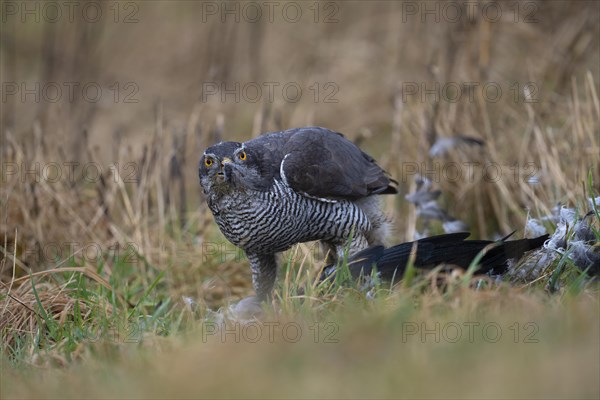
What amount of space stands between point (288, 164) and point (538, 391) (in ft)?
8.01

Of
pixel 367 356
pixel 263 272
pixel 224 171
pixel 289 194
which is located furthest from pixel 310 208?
pixel 367 356

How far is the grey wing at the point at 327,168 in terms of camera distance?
478cm

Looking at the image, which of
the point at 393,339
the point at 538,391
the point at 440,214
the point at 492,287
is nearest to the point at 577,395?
the point at 538,391

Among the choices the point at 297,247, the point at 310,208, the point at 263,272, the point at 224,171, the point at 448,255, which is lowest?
the point at 263,272

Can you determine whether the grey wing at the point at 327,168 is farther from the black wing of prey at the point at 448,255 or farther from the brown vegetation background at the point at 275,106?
the brown vegetation background at the point at 275,106

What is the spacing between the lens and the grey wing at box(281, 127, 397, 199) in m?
4.78

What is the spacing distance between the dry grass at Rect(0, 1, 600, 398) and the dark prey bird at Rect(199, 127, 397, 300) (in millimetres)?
269

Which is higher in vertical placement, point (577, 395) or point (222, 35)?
point (222, 35)

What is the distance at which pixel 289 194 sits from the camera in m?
4.70

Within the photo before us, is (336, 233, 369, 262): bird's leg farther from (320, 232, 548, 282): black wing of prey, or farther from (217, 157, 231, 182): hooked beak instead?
(217, 157, 231, 182): hooked beak

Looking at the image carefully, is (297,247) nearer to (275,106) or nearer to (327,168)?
(327,168)

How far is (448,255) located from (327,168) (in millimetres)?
945

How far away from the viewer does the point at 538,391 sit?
2.57 meters

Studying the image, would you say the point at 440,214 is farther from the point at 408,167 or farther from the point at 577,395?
the point at 577,395
